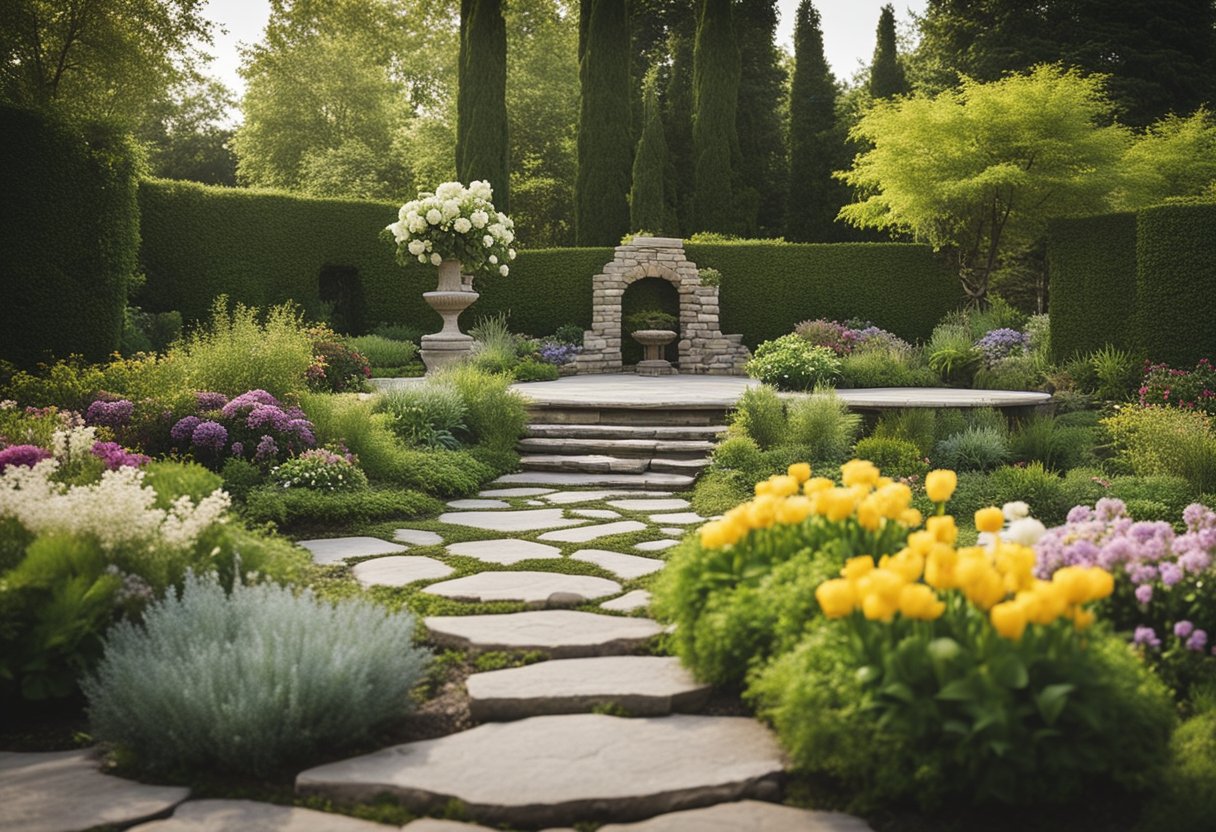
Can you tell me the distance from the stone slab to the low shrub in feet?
18.4

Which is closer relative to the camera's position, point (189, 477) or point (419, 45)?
point (189, 477)

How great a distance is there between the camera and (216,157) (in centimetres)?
3750

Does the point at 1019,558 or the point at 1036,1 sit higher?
the point at 1036,1

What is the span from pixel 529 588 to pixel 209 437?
122 inches

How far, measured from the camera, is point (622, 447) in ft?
29.0

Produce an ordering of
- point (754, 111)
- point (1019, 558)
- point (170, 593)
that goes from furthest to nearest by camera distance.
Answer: point (754, 111)
point (170, 593)
point (1019, 558)

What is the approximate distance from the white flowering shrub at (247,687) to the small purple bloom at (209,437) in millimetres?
3434

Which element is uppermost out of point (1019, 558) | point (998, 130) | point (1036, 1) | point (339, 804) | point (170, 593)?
point (1036, 1)

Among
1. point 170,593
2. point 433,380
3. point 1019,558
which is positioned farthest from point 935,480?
point 433,380

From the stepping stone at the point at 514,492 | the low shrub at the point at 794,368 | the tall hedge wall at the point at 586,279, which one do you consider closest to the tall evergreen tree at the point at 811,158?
the tall hedge wall at the point at 586,279

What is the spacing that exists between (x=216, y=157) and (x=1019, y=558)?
39906 mm

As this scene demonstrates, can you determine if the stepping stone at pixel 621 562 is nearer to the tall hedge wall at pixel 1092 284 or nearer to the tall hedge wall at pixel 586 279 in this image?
the tall hedge wall at pixel 1092 284

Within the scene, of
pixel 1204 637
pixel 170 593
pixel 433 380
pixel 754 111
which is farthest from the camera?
pixel 754 111

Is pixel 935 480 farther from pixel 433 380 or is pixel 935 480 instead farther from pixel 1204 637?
pixel 433 380
